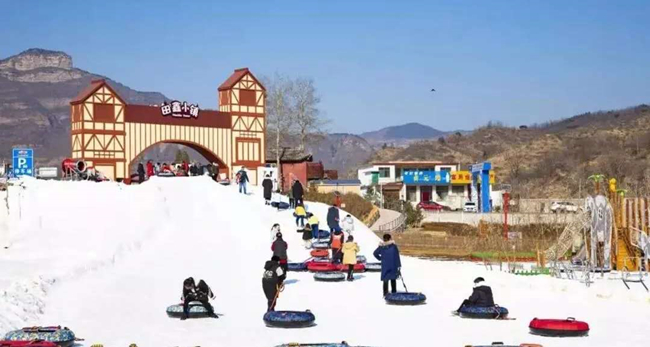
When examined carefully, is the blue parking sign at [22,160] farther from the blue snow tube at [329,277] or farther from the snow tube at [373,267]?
the blue snow tube at [329,277]

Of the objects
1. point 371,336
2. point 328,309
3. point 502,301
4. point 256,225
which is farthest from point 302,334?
point 256,225

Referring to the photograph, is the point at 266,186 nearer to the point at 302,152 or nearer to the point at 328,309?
the point at 328,309

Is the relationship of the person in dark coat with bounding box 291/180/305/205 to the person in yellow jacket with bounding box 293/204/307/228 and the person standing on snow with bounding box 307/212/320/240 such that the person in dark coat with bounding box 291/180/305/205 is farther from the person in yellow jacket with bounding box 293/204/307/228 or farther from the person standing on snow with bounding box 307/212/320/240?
the person standing on snow with bounding box 307/212/320/240

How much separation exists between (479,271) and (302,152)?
46.4 meters

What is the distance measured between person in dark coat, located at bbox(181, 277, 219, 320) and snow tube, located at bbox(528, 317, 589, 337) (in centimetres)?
650

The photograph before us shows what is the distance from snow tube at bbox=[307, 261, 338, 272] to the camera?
2553 cm

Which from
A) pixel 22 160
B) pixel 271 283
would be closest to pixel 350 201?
pixel 22 160

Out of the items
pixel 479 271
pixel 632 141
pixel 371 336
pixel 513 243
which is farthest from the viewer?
pixel 632 141

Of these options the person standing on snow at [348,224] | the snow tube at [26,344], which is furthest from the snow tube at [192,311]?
the person standing on snow at [348,224]

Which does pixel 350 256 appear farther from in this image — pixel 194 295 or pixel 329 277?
pixel 194 295

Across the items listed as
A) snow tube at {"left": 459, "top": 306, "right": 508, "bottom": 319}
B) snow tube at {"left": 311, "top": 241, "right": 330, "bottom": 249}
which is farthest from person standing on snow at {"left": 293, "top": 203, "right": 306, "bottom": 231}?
snow tube at {"left": 459, "top": 306, "right": 508, "bottom": 319}

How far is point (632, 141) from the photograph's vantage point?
105 m

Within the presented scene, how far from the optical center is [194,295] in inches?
733

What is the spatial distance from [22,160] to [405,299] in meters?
22.7
